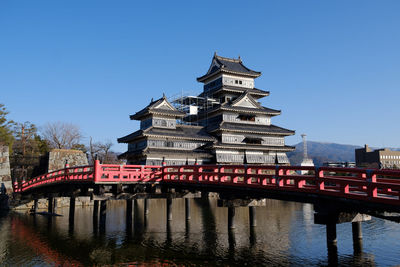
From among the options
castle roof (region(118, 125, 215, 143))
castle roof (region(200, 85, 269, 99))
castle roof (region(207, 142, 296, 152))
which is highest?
castle roof (region(200, 85, 269, 99))

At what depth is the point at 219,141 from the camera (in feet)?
153

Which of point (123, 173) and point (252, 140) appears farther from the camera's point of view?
point (252, 140)

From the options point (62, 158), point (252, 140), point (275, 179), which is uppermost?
point (252, 140)

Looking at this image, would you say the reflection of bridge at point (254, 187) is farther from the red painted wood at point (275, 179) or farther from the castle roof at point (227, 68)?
the castle roof at point (227, 68)

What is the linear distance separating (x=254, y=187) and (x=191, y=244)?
6.41 metres

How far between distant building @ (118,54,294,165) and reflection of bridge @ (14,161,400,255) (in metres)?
14.9

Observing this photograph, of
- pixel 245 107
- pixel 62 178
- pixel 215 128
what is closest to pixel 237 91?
pixel 245 107

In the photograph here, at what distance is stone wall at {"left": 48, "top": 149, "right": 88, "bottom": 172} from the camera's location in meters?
43.5

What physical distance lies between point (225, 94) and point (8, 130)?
37.9 meters

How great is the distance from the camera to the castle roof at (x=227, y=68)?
175 ft

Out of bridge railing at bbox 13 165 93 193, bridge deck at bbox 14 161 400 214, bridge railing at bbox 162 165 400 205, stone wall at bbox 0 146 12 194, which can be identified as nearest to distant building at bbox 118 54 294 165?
bridge railing at bbox 13 165 93 193

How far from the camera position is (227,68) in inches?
2106

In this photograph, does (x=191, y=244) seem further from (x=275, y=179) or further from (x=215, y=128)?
(x=215, y=128)

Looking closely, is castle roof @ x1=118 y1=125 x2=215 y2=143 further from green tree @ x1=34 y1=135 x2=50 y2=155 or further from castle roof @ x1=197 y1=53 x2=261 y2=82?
green tree @ x1=34 y1=135 x2=50 y2=155
